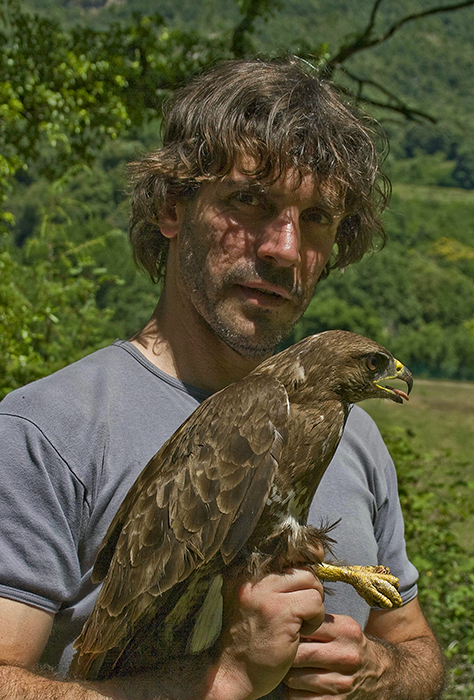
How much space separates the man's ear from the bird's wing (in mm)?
996

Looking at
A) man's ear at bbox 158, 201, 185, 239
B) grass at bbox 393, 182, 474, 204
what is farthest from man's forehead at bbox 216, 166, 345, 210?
grass at bbox 393, 182, 474, 204

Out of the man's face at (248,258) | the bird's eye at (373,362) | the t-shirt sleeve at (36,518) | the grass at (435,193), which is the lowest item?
the grass at (435,193)

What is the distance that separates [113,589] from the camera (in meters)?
2.13

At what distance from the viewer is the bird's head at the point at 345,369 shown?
231cm

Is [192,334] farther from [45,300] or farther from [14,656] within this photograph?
[45,300]

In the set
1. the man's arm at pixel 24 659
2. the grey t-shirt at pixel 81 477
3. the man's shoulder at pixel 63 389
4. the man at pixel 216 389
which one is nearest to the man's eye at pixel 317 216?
the man at pixel 216 389

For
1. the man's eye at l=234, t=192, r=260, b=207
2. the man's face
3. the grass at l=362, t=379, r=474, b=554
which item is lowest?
the grass at l=362, t=379, r=474, b=554

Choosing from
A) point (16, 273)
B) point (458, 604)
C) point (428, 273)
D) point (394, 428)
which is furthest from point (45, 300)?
point (428, 273)

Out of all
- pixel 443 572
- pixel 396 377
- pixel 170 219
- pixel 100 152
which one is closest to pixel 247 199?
pixel 170 219

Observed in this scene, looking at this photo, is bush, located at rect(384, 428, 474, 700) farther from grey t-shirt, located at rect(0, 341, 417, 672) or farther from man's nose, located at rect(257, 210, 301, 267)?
man's nose, located at rect(257, 210, 301, 267)

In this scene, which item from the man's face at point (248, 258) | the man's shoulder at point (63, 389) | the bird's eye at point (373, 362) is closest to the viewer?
the man's shoulder at point (63, 389)

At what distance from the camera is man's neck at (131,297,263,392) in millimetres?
2684

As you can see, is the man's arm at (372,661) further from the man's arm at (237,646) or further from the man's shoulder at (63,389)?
the man's shoulder at (63,389)

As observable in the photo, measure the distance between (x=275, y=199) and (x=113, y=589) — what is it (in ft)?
Answer: 4.99
